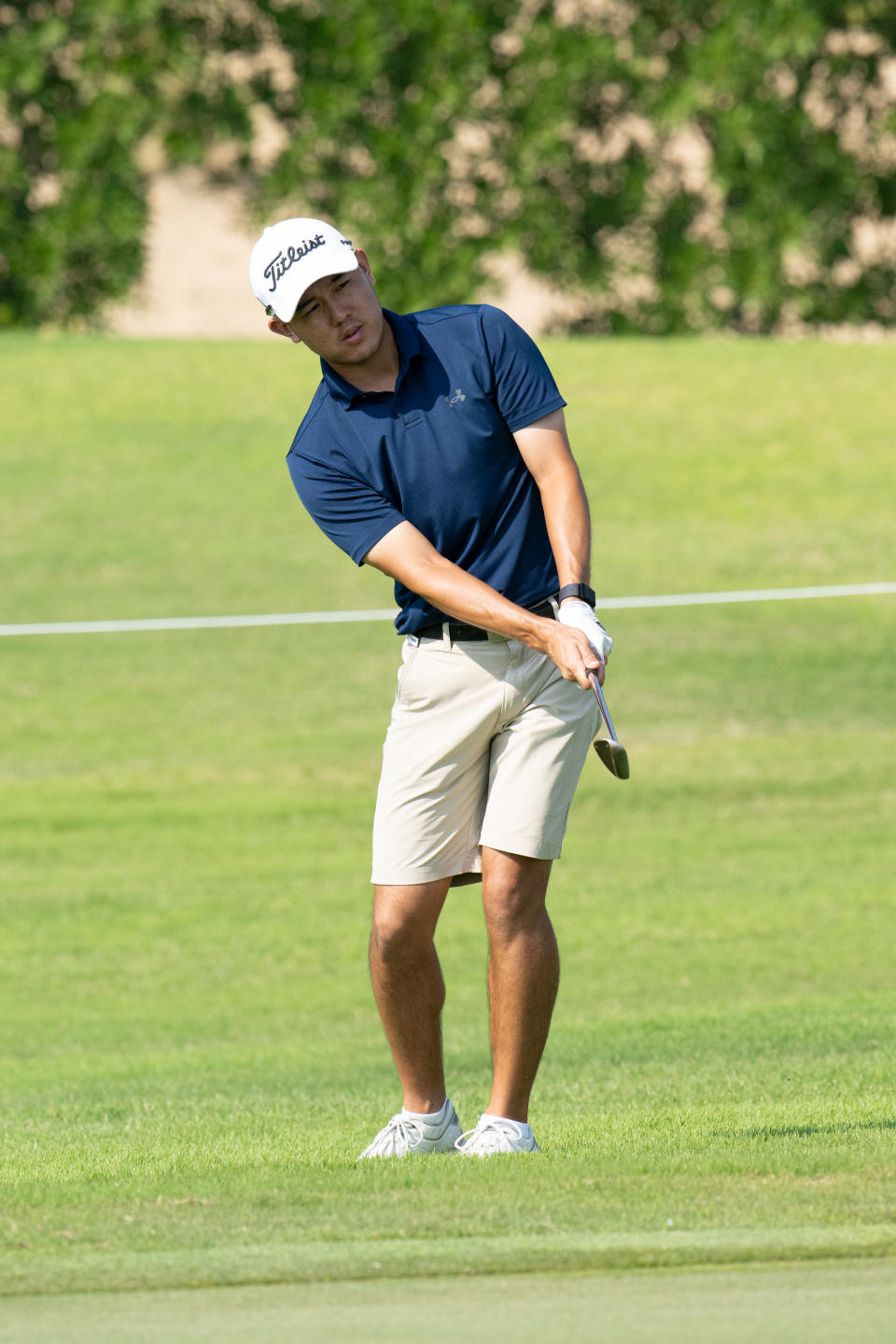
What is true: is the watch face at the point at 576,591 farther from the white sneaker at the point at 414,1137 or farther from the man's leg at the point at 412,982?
the white sneaker at the point at 414,1137

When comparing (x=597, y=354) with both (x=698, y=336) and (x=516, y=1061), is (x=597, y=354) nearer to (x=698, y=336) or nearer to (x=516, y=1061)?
(x=698, y=336)

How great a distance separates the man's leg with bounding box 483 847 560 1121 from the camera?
4449 millimetres

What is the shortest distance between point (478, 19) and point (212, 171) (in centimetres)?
313

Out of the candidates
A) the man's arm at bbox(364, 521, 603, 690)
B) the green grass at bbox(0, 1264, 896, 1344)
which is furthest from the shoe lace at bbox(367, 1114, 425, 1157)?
the green grass at bbox(0, 1264, 896, 1344)

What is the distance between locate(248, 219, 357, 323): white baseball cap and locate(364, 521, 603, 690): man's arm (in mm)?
528

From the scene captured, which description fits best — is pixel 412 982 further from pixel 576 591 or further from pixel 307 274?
pixel 307 274

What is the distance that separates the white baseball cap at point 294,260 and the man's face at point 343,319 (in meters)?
0.03

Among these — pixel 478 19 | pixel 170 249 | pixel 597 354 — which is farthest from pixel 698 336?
pixel 170 249

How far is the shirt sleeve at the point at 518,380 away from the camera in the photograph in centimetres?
442

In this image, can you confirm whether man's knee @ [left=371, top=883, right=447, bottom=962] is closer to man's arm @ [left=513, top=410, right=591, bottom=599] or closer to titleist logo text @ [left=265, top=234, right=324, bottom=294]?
man's arm @ [left=513, top=410, right=591, bottom=599]

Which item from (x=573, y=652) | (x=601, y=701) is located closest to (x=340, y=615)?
(x=601, y=701)

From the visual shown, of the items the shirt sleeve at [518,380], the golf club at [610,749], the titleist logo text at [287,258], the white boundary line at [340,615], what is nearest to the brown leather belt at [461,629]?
the golf club at [610,749]

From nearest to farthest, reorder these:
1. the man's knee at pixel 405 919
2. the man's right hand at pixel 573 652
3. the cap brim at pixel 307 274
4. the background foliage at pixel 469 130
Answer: the man's right hand at pixel 573 652 < the cap brim at pixel 307 274 < the man's knee at pixel 405 919 < the background foliage at pixel 469 130

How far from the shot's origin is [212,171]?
20734mm
